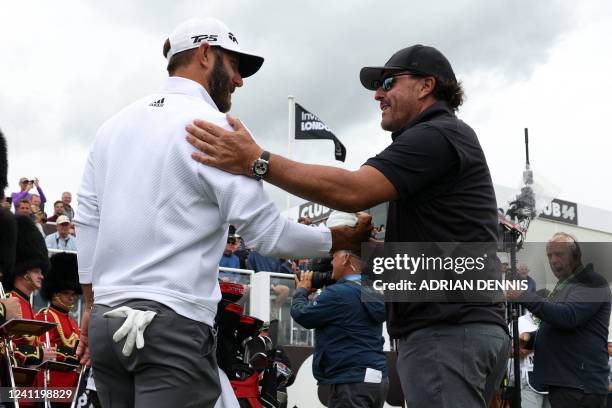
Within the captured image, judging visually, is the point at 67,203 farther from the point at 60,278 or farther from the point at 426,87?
the point at 426,87

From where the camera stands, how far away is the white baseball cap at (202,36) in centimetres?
343

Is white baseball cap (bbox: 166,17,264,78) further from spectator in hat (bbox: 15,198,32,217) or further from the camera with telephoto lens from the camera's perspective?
spectator in hat (bbox: 15,198,32,217)

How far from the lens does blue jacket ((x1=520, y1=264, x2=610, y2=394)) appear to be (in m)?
6.94

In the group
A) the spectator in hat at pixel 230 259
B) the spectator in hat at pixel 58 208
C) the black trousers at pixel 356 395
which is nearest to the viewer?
the black trousers at pixel 356 395

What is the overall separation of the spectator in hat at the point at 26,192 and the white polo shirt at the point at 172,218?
36.3 feet

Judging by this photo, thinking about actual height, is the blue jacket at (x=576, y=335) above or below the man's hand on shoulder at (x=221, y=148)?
below

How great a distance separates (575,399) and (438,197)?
413cm

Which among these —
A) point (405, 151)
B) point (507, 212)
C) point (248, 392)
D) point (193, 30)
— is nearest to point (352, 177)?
point (405, 151)

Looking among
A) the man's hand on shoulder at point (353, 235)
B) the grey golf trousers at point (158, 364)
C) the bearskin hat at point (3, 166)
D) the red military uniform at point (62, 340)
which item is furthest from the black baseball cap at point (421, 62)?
the red military uniform at point (62, 340)

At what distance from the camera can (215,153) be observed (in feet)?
10.0

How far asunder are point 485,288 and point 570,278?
411 cm

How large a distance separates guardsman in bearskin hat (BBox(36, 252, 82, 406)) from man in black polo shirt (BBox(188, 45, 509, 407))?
645cm

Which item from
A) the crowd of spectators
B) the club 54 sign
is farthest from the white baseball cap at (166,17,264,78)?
the club 54 sign

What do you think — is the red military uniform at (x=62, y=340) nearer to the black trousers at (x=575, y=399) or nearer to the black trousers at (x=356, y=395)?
the black trousers at (x=356, y=395)
